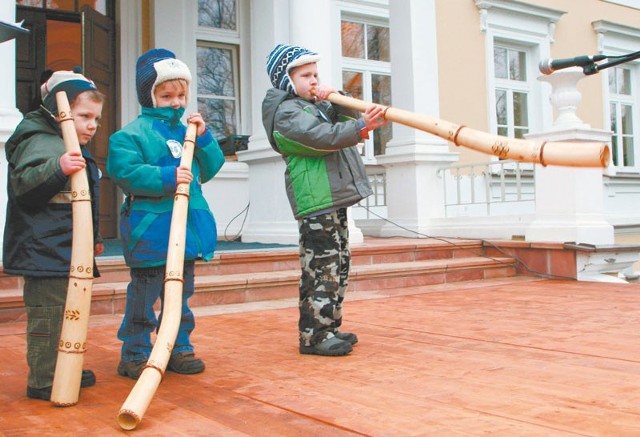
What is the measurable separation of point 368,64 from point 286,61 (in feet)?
24.3

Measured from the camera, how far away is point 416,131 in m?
7.94

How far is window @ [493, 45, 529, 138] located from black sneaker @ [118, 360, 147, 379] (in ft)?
30.9

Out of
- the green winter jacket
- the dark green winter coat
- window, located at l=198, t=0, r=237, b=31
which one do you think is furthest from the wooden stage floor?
window, located at l=198, t=0, r=237, b=31

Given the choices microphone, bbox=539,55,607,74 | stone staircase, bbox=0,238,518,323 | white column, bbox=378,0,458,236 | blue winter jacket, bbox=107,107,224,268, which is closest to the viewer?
microphone, bbox=539,55,607,74

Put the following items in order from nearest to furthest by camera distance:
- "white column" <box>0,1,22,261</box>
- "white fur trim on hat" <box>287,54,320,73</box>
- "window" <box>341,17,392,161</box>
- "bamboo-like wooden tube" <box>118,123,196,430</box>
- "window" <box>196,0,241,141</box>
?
"bamboo-like wooden tube" <box>118,123,196,430</box>
"white fur trim on hat" <box>287,54,320,73</box>
"white column" <box>0,1,22,261</box>
"window" <box>196,0,241,141</box>
"window" <box>341,17,392,161</box>

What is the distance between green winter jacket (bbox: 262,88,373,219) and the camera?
318 cm

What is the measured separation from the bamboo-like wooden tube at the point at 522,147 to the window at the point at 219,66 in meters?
6.27

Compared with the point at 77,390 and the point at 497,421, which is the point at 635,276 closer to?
the point at 497,421

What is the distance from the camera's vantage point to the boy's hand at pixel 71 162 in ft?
8.03

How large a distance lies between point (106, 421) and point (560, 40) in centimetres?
1163

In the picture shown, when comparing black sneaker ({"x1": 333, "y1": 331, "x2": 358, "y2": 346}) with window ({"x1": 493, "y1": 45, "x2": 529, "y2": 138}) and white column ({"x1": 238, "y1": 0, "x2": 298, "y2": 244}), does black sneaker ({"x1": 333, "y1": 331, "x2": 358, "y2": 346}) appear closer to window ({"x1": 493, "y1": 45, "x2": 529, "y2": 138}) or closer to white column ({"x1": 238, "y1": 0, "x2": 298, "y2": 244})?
white column ({"x1": 238, "y1": 0, "x2": 298, "y2": 244})

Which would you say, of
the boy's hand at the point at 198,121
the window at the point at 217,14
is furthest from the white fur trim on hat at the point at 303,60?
the window at the point at 217,14

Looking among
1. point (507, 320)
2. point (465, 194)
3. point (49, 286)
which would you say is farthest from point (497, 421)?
point (465, 194)

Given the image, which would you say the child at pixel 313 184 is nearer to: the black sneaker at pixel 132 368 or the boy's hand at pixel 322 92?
the boy's hand at pixel 322 92
